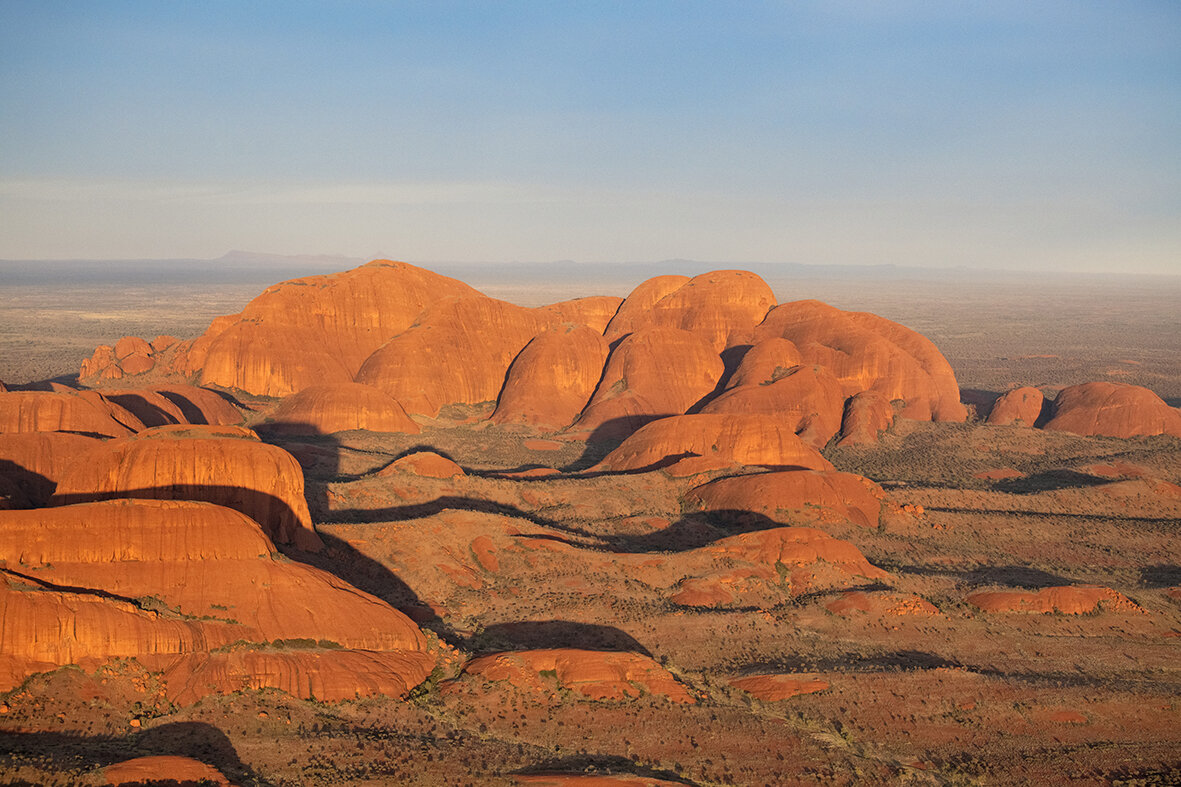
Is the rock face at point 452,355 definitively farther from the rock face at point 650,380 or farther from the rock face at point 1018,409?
the rock face at point 1018,409

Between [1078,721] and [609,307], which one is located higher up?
[609,307]

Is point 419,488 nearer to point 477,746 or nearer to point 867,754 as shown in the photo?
point 477,746

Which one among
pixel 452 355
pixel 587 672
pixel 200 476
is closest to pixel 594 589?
pixel 587 672

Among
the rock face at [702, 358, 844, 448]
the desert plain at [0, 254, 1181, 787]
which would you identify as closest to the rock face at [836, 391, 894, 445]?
the desert plain at [0, 254, 1181, 787]

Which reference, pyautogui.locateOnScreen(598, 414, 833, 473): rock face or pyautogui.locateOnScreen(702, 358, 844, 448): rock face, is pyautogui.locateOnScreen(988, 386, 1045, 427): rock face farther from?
pyautogui.locateOnScreen(598, 414, 833, 473): rock face

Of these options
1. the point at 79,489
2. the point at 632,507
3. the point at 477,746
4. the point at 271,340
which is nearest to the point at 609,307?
the point at 271,340

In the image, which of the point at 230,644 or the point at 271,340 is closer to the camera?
the point at 230,644

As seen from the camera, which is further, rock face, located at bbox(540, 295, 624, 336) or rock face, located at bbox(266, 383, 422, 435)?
rock face, located at bbox(540, 295, 624, 336)
